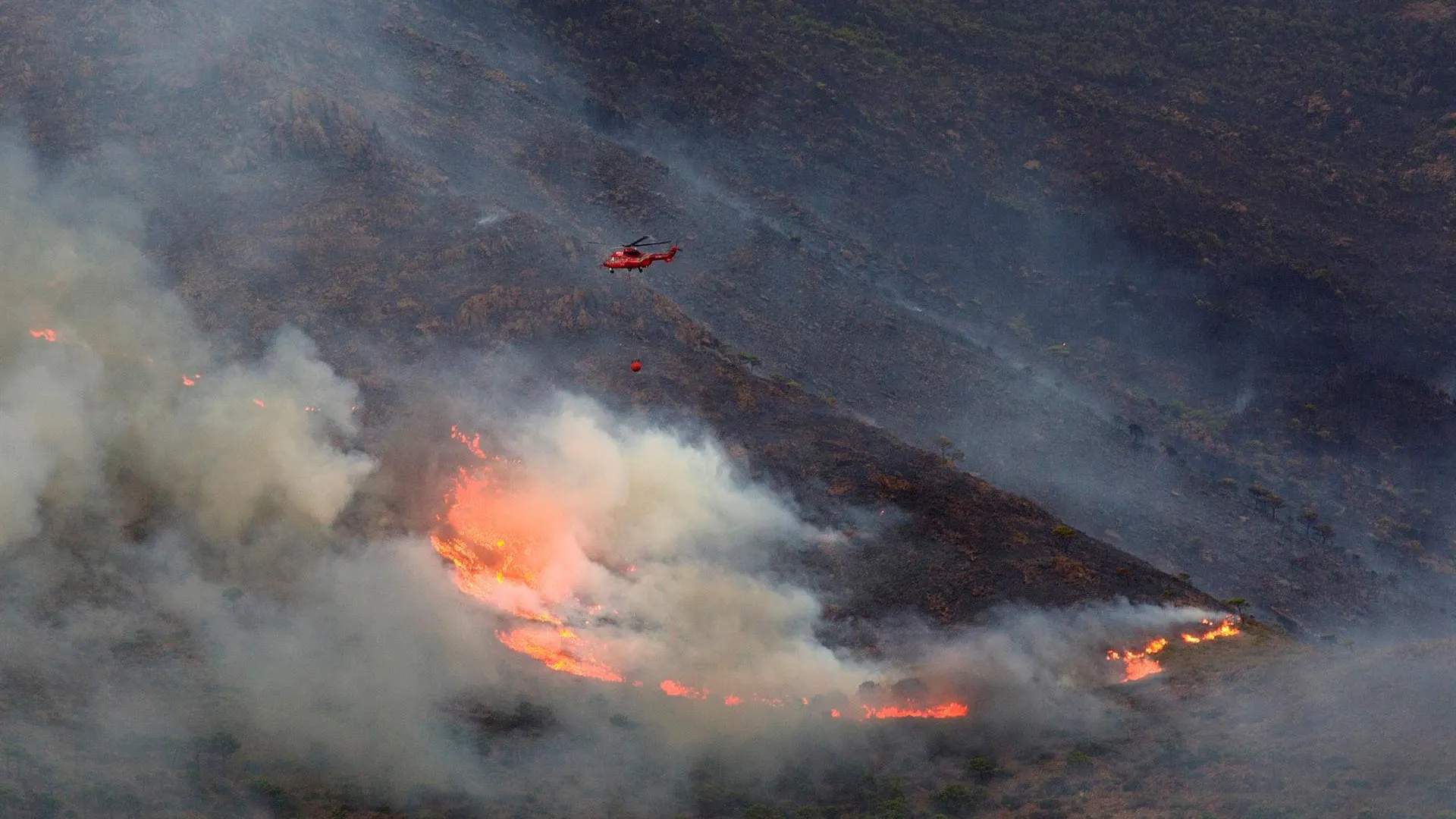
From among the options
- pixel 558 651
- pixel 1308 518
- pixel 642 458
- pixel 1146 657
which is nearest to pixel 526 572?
pixel 558 651

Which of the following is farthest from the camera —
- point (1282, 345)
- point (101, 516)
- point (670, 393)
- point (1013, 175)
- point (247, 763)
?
point (1013, 175)

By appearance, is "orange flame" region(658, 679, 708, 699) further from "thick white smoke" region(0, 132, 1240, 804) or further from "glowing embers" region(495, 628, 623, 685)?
"glowing embers" region(495, 628, 623, 685)

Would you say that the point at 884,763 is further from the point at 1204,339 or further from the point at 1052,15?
the point at 1052,15

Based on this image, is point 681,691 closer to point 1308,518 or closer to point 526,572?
point 526,572

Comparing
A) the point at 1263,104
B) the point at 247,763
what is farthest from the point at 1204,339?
the point at 247,763

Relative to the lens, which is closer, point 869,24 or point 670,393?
point 670,393

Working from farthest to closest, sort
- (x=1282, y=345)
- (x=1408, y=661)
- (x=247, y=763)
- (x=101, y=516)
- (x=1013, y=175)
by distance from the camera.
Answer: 1. (x=1013, y=175)
2. (x=1282, y=345)
3. (x=101, y=516)
4. (x=1408, y=661)
5. (x=247, y=763)
